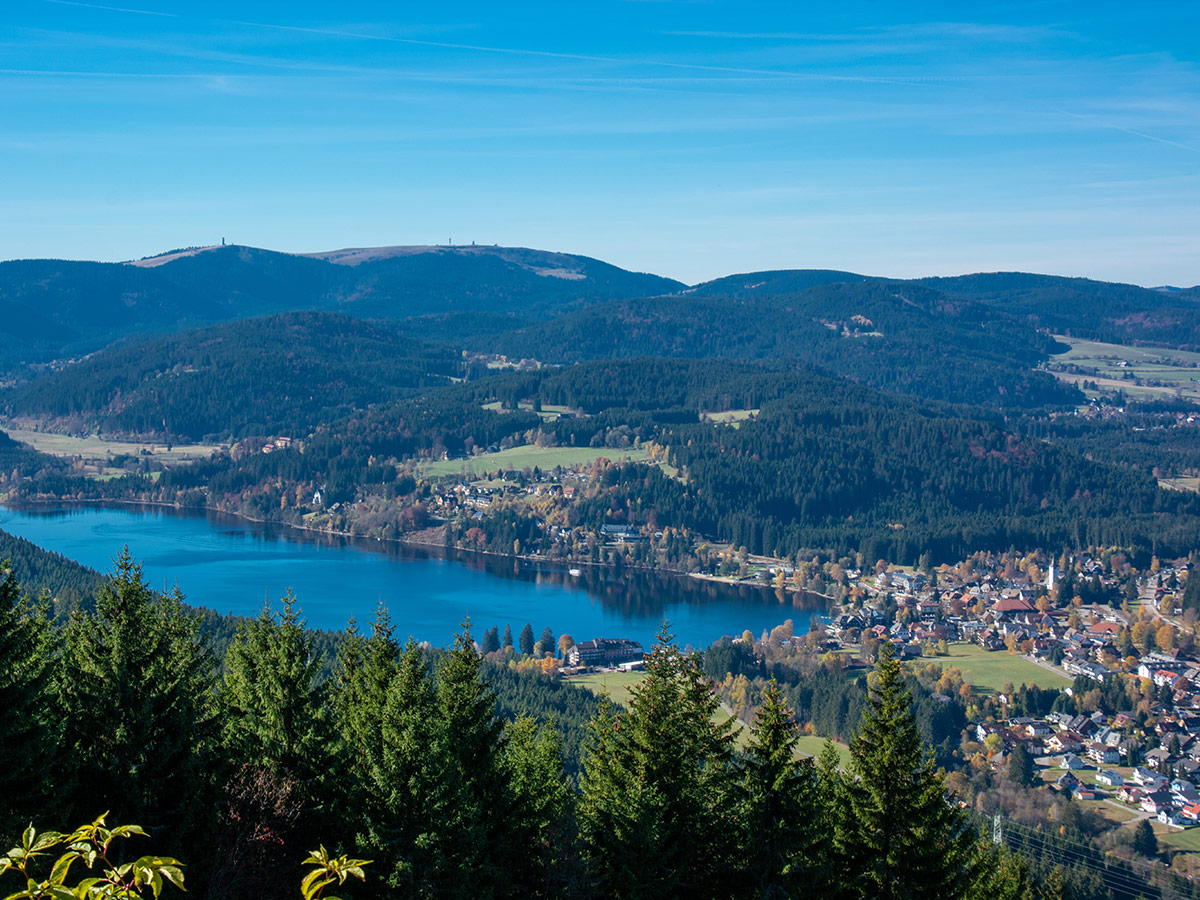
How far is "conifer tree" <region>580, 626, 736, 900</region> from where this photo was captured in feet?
44.9

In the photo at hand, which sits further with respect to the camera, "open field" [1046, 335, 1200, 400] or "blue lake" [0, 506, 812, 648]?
"open field" [1046, 335, 1200, 400]

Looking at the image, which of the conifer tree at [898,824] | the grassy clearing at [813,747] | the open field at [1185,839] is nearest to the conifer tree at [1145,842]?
the open field at [1185,839]

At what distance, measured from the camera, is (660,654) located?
15.4 metres

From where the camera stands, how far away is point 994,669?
5256 centimetres

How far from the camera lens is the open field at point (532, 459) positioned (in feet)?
356

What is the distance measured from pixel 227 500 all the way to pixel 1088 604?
3123 inches

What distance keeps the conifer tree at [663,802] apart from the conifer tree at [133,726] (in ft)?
15.9

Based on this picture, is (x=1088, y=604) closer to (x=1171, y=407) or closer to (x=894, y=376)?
(x=1171, y=407)

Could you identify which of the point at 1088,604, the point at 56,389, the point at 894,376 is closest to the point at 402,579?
the point at 1088,604

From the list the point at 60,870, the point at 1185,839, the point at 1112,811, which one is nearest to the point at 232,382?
the point at 1112,811

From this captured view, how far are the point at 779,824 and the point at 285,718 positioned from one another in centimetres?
633

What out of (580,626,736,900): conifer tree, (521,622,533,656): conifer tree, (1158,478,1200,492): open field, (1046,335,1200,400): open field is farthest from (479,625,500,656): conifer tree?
(1046,335,1200,400): open field

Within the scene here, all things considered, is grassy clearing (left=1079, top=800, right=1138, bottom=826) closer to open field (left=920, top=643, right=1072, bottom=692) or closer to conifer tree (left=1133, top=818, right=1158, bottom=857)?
conifer tree (left=1133, top=818, right=1158, bottom=857)

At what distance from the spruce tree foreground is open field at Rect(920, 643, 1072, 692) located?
36.7m
